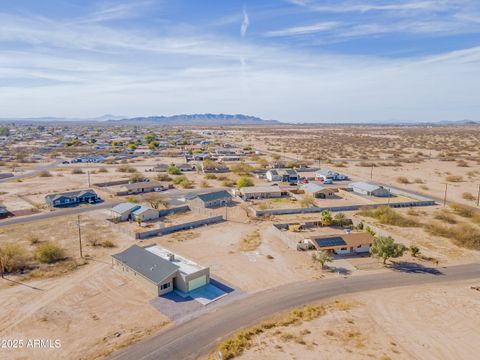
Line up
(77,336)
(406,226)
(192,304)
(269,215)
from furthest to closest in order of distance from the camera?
(269,215)
(406,226)
(192,304)
(77,336)

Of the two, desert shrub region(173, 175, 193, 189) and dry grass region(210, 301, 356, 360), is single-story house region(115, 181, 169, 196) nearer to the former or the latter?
desert shrub region(173, 175, 193, 189)

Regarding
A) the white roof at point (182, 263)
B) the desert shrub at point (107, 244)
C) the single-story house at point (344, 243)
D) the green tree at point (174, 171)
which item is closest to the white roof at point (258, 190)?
the single-story house at point (344, 243)

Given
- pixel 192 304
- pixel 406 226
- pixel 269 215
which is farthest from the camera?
pixel 269 215

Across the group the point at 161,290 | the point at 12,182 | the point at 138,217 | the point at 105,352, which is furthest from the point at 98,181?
the point at 105,352

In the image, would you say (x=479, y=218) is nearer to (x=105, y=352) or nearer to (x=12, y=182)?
(x=105, y=352)

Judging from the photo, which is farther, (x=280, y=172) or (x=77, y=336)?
(x=280, y=172)

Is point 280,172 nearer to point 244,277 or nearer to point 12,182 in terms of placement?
point 244,277
